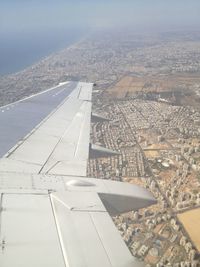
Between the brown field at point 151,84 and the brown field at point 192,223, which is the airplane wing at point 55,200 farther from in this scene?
the brown field at point 151,84

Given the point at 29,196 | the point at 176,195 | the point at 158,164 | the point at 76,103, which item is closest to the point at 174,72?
the point at 158,164

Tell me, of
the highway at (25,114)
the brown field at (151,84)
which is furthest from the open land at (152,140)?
the highway at (25,114)

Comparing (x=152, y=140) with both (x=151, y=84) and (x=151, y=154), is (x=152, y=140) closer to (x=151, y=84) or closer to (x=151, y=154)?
(x=151, y=154)

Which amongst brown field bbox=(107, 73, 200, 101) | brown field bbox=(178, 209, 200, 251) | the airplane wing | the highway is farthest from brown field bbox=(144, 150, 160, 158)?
brown field bbox=(107, 73, 200, 101)

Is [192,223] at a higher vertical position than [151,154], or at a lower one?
lower

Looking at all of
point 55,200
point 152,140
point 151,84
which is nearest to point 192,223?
point 152,140

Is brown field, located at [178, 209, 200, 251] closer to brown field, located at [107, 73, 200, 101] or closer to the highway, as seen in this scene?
the highway
